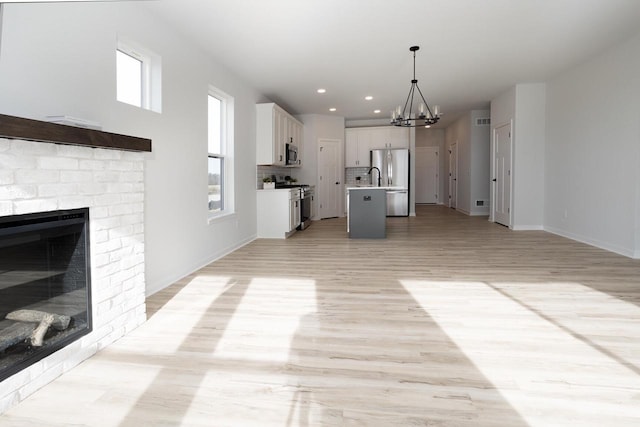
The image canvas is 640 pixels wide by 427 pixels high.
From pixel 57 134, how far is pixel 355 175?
9.01 m

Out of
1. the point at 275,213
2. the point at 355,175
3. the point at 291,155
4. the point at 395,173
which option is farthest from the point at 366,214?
the point at 355,175

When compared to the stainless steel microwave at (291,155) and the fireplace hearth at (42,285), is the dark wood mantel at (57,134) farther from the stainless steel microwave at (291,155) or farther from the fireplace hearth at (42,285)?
the stainless steel microwave at (291,155)

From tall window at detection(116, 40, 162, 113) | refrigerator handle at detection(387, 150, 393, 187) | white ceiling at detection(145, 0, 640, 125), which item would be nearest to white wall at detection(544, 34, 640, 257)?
white ceiling at detection(145, 0, 640, 125)

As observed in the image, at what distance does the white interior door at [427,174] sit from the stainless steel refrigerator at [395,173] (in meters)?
3.84

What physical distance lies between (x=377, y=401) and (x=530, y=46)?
494cm

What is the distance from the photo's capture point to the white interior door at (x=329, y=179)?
30.3ft

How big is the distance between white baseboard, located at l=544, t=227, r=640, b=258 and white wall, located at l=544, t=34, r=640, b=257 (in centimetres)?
1

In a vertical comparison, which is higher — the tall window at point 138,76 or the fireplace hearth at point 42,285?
the tall window at point 138,76

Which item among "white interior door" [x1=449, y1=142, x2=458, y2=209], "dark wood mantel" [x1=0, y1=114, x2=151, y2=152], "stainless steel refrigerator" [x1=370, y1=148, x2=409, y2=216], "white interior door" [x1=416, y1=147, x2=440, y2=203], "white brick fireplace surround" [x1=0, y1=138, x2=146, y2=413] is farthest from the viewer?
"white interior door" [x1=416, y1=147, x2=440, y2=203]

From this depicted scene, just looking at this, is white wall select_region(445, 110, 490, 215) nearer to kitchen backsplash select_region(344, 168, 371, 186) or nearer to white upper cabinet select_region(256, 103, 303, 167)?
kitchen backsplash select_region(344, 168, 371, 186)

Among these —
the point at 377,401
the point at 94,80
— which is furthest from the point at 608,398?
the point at 94,80

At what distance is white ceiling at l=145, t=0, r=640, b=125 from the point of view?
354 cm

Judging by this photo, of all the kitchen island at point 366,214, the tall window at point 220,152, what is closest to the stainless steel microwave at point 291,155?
the kitchen island at point 366,214

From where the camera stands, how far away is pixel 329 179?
9.47 meters
